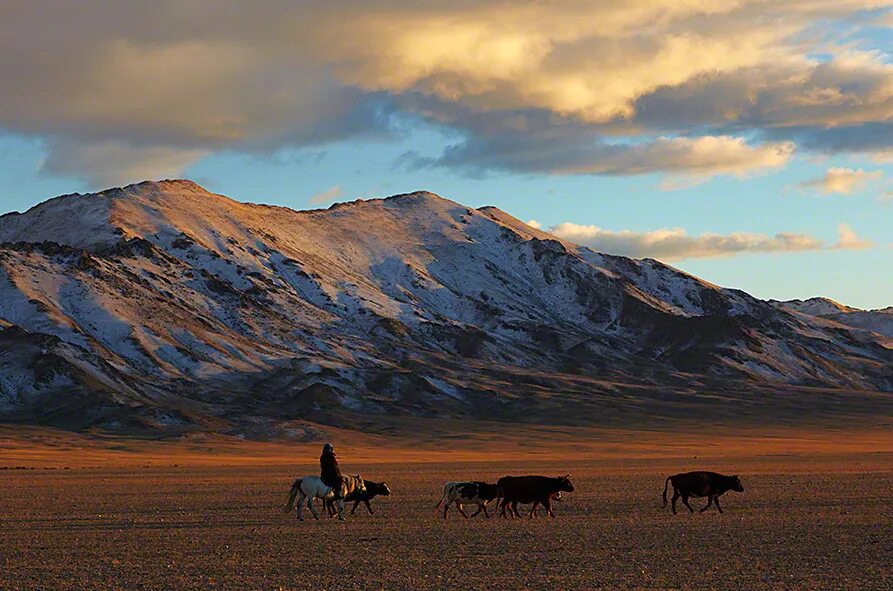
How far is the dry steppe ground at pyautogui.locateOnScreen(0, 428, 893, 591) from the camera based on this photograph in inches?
1005

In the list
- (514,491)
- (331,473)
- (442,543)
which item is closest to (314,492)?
(331,473)

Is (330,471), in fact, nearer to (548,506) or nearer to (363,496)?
(363,496)

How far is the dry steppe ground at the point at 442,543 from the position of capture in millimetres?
25516

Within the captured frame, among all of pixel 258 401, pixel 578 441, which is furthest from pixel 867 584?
pixel 258 401

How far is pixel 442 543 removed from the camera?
31.9 metres

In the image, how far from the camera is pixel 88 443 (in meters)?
137

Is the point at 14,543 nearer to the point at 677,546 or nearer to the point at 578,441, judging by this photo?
the point at 677,546

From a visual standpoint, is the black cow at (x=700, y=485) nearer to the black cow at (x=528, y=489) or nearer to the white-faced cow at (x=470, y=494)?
the black cow at (x=528, y=489)

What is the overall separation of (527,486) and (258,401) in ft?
498

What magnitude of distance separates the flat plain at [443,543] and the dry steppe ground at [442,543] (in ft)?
0.17

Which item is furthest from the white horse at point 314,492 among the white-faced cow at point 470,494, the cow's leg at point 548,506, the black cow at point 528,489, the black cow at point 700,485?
the black cow at point 700,485

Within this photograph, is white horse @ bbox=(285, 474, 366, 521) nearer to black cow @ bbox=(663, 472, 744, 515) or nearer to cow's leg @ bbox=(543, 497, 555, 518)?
cow's leg @ bbox=(543, 497, 555, 518)

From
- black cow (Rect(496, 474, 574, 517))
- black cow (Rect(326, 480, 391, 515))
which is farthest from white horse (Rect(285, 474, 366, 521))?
black cow (Rect(496, 474, 574, 517))

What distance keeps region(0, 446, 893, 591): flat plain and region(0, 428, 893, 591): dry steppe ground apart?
5 centimetres
